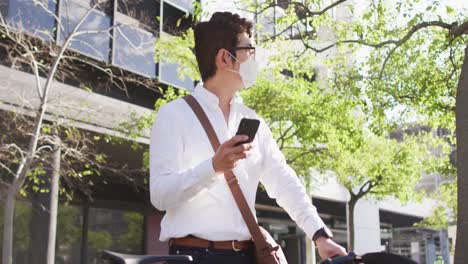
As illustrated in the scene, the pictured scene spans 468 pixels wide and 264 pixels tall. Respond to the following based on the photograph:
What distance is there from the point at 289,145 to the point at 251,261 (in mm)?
13154

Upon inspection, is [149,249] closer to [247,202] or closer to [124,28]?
[124,28]

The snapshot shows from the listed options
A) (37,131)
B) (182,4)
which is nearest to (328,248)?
(37,131)

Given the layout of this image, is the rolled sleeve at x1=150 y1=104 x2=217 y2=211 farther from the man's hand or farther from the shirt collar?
the man's hand

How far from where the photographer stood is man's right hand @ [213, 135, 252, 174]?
223cm

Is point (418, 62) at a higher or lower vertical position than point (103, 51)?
lower

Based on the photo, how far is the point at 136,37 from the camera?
15938 millimetres

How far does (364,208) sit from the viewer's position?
3122cm

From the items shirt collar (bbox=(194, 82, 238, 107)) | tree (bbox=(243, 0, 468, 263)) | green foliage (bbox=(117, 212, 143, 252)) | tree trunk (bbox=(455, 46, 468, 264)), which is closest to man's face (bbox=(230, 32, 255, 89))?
shirt collar (bbox=(194, 82, 238, 107))

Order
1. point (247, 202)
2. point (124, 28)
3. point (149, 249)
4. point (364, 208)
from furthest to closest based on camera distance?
point (364, 208) < point (149, 249) < point (124, 28) < point (247, 202)

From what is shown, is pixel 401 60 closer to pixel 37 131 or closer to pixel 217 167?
pixel 37 131

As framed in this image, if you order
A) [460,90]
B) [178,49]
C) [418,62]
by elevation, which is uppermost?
[178,49]

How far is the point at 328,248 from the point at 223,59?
0.97 m

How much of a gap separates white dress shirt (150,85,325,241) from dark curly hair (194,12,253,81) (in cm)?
14

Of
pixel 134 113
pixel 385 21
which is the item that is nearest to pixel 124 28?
pixel 134 113
